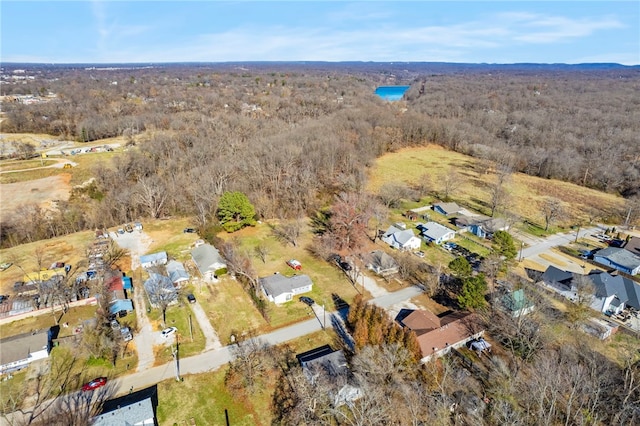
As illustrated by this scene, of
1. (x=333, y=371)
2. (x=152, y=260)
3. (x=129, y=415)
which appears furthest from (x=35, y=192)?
(x=333, y=371)

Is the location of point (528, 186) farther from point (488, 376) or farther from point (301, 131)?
point (488, 376)

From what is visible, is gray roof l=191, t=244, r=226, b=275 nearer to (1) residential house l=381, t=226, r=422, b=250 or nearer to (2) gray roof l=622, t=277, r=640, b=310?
(1) residential house l=381, t=226, r=422, b=250

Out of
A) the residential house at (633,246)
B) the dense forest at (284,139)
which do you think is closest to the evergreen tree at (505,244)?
the residential house at (633,246)

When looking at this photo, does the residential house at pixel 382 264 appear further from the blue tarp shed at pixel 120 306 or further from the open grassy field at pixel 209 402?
the blue tarp shed at pixel 120 306

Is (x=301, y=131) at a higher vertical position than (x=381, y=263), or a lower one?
higher

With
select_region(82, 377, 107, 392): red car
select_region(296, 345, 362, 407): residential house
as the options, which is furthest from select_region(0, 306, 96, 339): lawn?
select_region(296, 345, 362, 407): residential house

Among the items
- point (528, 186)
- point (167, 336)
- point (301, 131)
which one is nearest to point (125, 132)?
point (301, 131)
